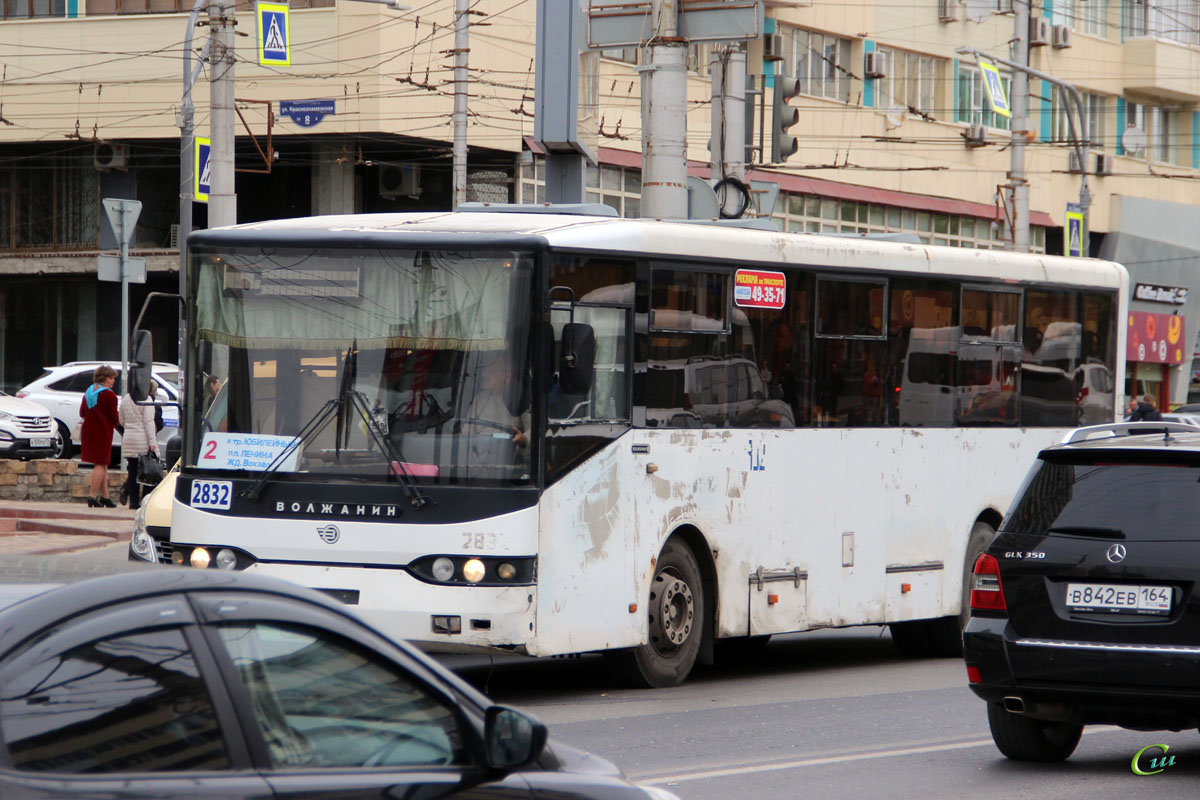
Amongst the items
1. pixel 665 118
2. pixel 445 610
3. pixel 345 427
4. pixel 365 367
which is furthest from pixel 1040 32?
pixel 445 610

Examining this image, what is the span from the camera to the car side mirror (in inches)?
152

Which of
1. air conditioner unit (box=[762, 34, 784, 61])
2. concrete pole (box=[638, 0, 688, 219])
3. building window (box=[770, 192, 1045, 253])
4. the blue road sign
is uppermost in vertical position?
air conditioner unit (box=[762, 34, 784, 61])

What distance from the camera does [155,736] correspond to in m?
3.42

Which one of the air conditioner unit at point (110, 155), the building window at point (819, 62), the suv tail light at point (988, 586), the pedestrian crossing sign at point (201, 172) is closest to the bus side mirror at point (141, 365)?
the suv tail light at point (988, 586)

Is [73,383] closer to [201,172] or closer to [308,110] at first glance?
[201,172]

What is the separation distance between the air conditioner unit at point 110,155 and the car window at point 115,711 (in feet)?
120

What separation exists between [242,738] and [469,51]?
32092 mm

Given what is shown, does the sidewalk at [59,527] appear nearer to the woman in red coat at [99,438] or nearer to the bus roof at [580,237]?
the woman in red coat at [99,438]

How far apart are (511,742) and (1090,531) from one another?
4.87 metres

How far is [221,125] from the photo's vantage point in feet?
69.9

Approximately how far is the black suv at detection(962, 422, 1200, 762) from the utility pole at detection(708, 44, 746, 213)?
13016 mm

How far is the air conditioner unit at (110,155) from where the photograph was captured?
38625 millimetres

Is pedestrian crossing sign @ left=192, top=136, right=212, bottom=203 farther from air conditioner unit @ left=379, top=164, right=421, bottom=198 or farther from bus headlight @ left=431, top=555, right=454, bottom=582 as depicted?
air conditioner unit @ left=379, top=164, right=421, bottom=198

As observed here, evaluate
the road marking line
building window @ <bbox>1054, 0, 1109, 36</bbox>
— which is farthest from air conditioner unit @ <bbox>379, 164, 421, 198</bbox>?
the road marking line
